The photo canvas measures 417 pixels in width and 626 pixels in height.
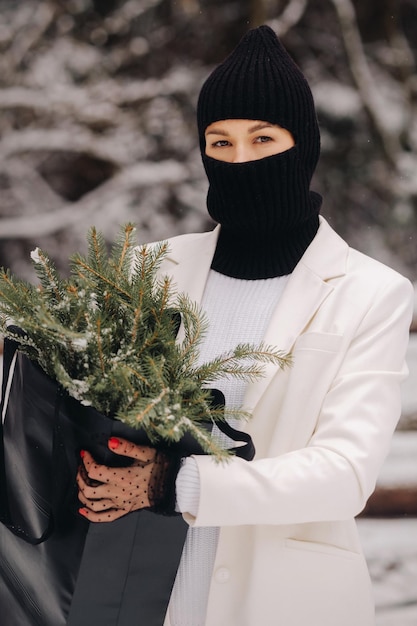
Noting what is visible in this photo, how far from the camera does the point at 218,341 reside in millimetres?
1284

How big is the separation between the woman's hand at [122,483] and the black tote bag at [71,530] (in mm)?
17

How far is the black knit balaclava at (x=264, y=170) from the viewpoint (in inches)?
50.4

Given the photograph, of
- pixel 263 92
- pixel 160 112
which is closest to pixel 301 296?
pixel 263 92

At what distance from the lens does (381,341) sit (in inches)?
46.1

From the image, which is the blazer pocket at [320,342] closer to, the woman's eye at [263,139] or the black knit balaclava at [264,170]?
the black knit balaclava at [264,170]

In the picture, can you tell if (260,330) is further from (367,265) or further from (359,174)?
(359,174)

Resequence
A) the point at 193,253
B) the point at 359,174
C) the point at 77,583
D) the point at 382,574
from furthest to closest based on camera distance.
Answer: the point at 359,174, the point at 382,574, the point at 193,253, the point at 77,583

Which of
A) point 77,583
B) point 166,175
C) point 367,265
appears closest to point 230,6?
point 166,175

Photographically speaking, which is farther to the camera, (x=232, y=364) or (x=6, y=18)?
(x=6, y=18)

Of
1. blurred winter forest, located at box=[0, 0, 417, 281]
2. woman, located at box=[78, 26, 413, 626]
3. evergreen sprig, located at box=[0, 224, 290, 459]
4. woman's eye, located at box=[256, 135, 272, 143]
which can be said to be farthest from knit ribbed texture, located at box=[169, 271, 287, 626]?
blurred winter forest, located at box=[0, 0, 417, 281]

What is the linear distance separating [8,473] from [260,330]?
480 mm

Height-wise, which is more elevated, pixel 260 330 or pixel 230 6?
pixel 230 6

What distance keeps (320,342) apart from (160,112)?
1457mm

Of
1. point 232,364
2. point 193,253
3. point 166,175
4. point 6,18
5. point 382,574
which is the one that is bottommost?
point 382,574
